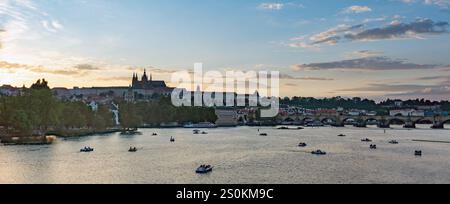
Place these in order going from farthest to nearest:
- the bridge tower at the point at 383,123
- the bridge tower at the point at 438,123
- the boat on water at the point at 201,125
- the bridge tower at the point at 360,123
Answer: the bridge tower at the point at 360,123, the bridge tower at the point at 383,123, the bridge tower at the point at 438,123, the boat on water at the point at 201,125

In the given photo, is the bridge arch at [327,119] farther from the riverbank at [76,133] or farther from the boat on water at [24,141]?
→ the boat on water at [24,141]

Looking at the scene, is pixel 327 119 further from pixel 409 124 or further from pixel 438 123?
pixel 438 123

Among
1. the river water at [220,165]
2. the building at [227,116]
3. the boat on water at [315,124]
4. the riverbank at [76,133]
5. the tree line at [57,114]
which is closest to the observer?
the river water at [220,165]

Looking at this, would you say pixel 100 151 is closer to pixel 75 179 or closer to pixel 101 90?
pixel 75 179

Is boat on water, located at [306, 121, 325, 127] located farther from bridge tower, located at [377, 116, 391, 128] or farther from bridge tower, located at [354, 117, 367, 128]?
bridge tower, located at [377, 116, 391, 128]

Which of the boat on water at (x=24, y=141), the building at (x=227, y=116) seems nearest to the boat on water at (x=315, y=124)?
the building at (x=227, y=116)

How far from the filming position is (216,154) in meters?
42.6

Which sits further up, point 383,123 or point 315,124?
point 383,123

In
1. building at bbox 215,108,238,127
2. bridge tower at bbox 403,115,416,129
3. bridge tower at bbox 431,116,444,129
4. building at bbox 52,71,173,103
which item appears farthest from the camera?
building at bbox 52,71,173,103

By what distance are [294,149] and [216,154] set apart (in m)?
9.17

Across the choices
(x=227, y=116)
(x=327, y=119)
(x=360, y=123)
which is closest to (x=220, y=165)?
(x=360, y=123)

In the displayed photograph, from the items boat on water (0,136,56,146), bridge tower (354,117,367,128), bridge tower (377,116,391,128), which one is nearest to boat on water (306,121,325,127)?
bridge tower (354,117,367,128)

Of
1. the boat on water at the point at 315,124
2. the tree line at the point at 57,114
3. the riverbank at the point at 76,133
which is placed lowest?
the boat on water at the point at 315,124
